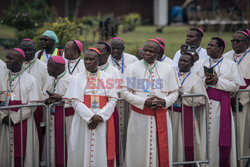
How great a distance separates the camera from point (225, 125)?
22.5 ft

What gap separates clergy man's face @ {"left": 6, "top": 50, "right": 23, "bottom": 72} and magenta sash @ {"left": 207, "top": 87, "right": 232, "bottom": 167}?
3437mm

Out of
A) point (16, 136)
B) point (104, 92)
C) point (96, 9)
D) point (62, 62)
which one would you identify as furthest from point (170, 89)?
point (96, 9)

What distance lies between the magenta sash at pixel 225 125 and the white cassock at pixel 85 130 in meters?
2.06

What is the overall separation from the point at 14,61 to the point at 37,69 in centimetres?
96

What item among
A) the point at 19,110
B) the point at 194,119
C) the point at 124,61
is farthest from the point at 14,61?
the point at 194,119

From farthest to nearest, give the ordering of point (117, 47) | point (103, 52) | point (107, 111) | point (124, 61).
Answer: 1. point (124, 61)
2. point (117, 47)
3. point (103, 52)
4. point (107, 111)

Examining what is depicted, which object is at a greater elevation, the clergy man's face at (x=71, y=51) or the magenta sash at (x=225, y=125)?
the clergy man's face at (x=71, y=51)

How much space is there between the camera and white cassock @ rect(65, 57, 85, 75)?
23.5 ft

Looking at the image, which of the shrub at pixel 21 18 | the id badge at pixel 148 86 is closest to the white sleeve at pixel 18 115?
the id badge at pixel 148 86

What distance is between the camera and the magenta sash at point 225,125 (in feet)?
22.5

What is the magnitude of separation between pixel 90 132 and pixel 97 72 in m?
0.93

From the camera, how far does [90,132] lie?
5.90 metres

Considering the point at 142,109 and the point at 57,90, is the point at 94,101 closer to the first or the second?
the point at 142,109

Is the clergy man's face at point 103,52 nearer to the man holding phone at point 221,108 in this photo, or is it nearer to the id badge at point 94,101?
the id badge at point 94,101
